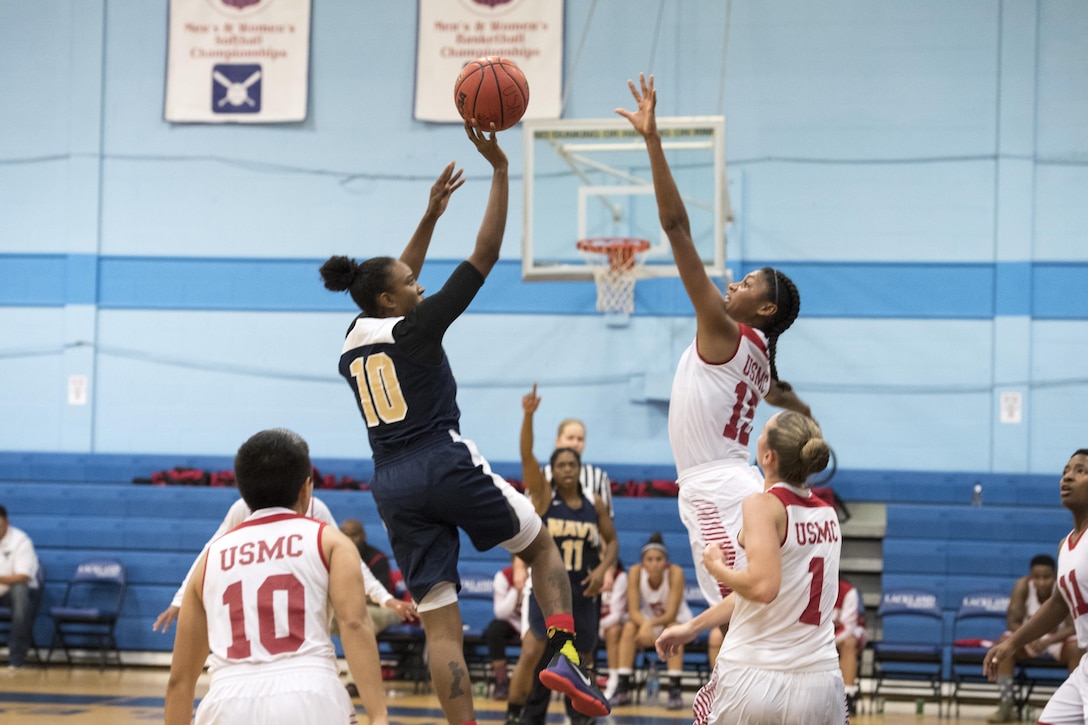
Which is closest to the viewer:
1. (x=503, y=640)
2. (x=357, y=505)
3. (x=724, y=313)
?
(x=724, y=313)

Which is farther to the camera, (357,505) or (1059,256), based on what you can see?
(1059,256)

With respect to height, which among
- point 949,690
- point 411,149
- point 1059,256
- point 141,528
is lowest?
point 949,690

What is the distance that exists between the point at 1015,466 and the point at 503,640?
6192 millimetres

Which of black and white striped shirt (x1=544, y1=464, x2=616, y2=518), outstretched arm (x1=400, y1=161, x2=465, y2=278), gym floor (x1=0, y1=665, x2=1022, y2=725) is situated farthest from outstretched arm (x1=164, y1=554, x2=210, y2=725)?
gym floor (x1=0, y1=665, x2=1022, y2=725)

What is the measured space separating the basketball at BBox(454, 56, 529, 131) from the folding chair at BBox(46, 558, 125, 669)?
314 inches

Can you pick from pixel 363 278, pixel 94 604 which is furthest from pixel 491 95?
pixel 94 604

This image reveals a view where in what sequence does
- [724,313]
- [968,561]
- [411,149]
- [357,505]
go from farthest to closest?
[411,149]
[357,505]
[968,561]
[724,313]

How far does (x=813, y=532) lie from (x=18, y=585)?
31.3ft

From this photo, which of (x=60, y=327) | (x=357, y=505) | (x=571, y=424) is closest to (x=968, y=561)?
(x=571, y=424)

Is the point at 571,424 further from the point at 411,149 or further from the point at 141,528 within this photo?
the point at 411,149

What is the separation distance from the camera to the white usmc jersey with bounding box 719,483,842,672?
383cm

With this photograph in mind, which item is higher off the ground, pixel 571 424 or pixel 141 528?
pixel 571 424

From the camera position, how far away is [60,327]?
14.4 meters

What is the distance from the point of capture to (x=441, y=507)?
4.70m
